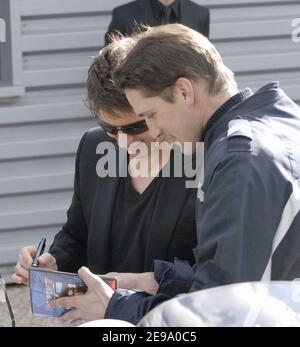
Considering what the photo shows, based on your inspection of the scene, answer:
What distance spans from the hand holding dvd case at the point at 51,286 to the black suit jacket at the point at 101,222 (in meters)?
0.29

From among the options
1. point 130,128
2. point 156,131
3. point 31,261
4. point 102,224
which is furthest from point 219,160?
point 31,261

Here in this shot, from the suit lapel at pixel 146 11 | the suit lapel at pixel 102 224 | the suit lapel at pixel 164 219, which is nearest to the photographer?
the suit lapel at pixel 164 219

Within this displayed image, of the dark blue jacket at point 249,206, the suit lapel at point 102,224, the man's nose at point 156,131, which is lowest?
the suit lapel at point 102,224

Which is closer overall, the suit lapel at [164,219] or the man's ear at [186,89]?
the man's ear at [186,89]

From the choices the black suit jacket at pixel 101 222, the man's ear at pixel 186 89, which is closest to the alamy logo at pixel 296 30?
the black suit jacket at pixel 101 222

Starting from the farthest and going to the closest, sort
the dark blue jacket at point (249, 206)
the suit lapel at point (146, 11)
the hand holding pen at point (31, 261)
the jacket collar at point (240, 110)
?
the suit lapel at point (146, 11) < the hand holding pen at point (31, 261) < the jacket collar at point (240, 110) < the dark blue jacket at point (249, 206)

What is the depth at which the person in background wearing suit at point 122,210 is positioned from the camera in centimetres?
303

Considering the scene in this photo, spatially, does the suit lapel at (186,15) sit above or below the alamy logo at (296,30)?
above

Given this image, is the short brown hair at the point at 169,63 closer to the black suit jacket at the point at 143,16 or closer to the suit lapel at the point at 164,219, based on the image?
the suit lapel at the point at 164,219

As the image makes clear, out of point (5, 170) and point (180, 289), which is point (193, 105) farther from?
point (5, 170)

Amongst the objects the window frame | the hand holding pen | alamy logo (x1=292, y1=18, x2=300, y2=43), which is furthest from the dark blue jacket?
alamy logo (x1=292, y1=18, x2=300, y2=43)

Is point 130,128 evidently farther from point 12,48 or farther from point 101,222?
point 12,48

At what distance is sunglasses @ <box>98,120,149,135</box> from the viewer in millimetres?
3115

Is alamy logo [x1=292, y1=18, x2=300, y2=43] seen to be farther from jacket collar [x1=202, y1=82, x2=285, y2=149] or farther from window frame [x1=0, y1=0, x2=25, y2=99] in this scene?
jacket collar [x1=202, y1=82, x2=285, y2=149]
